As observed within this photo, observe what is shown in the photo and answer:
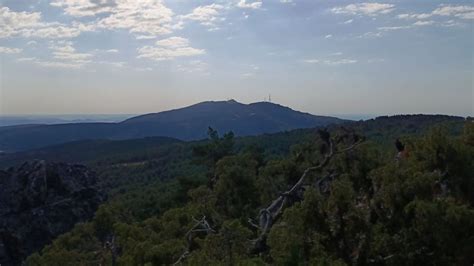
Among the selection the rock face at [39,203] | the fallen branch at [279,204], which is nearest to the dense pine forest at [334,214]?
the fallen branch at [279,204]

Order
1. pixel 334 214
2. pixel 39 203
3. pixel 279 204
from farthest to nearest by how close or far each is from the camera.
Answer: pixel 39 203 → pixel 279 204 → pixel 334 214

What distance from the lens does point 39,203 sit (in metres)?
35.5

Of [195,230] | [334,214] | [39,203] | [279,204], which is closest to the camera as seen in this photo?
[334,214]

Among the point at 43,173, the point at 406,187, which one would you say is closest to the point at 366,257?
the point at 406,187

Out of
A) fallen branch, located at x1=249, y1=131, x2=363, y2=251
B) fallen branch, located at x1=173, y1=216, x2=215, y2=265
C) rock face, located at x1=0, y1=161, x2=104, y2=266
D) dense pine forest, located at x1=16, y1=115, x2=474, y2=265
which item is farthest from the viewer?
rock face, located at x1=0, y1=161, x2=104, y2=266

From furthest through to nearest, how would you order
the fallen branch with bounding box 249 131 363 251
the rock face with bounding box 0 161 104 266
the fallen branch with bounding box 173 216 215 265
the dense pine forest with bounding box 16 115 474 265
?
the rock face with bounding box 0 161 104 266 < the fallen branch with bounding box 173 216 215 265 < the fallen branch with bounding box 249 131 363 251 < the dense pine forest with bounding box 16 115 474 265

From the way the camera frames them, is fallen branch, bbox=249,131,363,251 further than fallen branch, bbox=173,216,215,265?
No

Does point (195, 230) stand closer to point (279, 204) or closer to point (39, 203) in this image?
point (279, 204)

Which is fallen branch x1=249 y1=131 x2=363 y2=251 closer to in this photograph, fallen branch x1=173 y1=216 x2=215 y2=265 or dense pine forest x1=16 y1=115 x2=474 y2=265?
dense pine forest x1=16 y1=115 x2=474 y2=265

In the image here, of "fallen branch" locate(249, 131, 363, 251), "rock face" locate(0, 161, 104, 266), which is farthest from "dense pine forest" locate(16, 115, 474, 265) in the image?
"rock face" locate(0, 161, 104, 266)

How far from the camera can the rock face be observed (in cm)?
3238

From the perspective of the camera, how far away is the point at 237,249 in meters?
10.1

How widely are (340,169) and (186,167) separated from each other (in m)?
44.7

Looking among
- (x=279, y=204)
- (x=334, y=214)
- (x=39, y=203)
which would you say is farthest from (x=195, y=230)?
(x=39, y=203)
